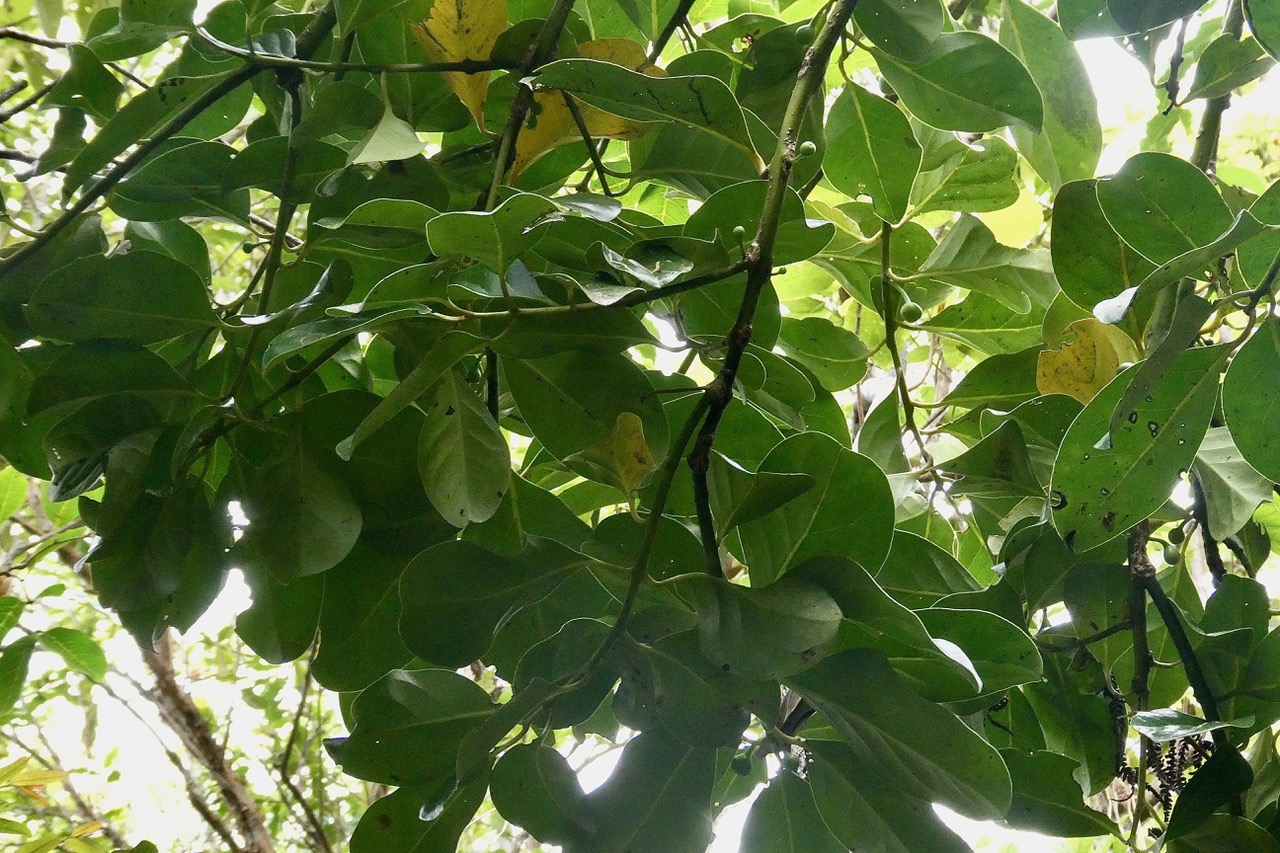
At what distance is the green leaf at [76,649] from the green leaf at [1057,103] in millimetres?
699

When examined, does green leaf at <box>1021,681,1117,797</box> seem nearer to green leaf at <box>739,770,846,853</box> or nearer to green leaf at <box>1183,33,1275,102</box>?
green leaf at <box>739,770,846,853</box>

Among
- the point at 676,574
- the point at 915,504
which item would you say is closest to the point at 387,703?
the point at 676,574

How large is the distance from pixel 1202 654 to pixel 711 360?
0.22m

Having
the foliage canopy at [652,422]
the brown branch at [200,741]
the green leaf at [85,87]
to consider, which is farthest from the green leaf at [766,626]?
the brown branch at [200,741]

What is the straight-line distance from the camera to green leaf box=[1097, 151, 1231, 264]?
1.05ft

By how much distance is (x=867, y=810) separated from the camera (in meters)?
0.30

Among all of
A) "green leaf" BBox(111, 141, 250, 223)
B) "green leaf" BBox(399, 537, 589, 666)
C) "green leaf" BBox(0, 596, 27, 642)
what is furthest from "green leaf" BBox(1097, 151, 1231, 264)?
"green leaf" BBox(0, 596, 27, 642)

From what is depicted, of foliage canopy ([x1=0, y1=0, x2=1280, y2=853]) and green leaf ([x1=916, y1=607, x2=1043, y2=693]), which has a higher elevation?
foliage canopy ([x1=0, y1=0, x2=1280, y2=853])

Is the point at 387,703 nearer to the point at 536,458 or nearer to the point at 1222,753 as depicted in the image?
the point at 536,458

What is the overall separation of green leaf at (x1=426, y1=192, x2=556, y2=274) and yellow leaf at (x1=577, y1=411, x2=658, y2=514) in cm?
6

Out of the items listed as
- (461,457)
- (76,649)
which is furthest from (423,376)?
(76,649)

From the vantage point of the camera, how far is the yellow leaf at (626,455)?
0.31 m

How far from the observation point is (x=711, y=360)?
36 centimetres

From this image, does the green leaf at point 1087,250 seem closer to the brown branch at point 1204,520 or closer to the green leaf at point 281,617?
the brown branch at point 1204,520
